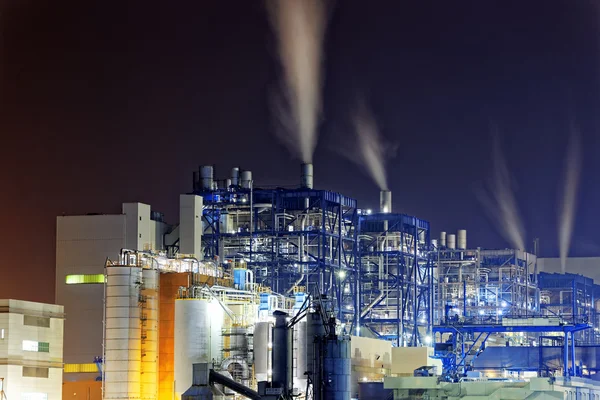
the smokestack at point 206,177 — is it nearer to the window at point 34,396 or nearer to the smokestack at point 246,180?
the smokestack at point 246,180

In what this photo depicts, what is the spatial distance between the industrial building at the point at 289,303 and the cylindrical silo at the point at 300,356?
0.09 meters

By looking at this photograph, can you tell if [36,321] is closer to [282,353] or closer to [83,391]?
[83,391]

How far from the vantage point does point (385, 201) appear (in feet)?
416

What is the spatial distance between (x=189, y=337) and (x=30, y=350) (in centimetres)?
925

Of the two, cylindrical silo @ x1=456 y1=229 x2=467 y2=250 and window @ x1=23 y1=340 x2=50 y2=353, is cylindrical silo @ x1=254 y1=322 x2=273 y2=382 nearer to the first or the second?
window @ x1=23 y1=340 x2=50 y2=353

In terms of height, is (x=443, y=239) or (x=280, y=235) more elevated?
(x=443, y=239)

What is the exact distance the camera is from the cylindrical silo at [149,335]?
70812 mm

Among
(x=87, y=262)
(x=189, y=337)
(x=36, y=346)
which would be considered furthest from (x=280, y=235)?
(x=36, y=346)

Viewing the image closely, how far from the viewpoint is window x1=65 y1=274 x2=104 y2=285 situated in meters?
89.6

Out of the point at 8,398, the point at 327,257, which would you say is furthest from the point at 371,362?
the point at 8,398

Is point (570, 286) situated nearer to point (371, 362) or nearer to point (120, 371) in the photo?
point (371, 362)

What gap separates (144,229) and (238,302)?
16994mm

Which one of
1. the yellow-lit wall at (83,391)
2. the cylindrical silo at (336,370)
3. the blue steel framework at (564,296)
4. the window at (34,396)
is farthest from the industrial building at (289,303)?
the window at (34,396)

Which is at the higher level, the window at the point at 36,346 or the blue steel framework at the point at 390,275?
the blue steel framework at the point at 390,275
